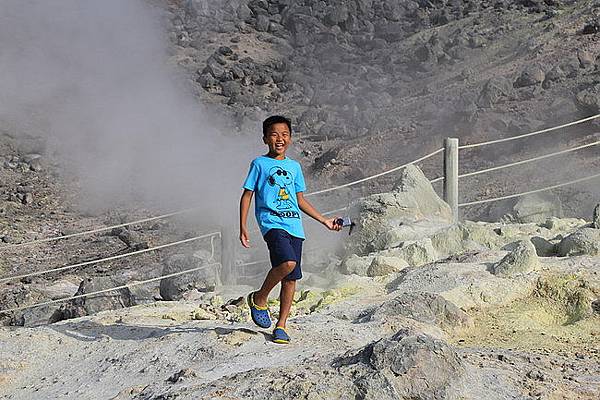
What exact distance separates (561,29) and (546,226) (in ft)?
31.5

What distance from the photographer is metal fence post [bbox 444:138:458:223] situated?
641cm

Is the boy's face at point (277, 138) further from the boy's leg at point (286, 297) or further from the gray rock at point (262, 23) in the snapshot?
the gray rock at point (262, 23)

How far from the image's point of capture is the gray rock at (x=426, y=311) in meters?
3.85

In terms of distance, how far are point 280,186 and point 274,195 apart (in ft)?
0.14

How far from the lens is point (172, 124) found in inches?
563

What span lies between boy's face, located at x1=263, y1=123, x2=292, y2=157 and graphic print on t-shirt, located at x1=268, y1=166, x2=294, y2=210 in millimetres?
71

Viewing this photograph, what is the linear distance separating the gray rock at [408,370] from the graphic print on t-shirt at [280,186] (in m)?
0.77

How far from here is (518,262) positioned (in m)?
4.43

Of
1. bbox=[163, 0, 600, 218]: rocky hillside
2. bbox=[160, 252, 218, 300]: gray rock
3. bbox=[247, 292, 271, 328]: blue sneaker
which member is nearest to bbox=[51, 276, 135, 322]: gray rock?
bbox=[160, 252, 218, 300]: gray rock

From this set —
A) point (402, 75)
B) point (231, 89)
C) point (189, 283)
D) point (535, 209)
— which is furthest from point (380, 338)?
point (402, 75)

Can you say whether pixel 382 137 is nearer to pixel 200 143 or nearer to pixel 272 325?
pixel 200 143

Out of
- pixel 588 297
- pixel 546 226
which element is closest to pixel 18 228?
pixel 546 226

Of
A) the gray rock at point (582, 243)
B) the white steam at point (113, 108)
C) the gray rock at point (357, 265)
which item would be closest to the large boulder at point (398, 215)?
the gray rock at point (357, 265)

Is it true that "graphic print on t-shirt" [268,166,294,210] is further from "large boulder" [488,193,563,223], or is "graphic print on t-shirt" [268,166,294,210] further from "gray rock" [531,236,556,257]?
"large boulder" [488,193,563,223]
